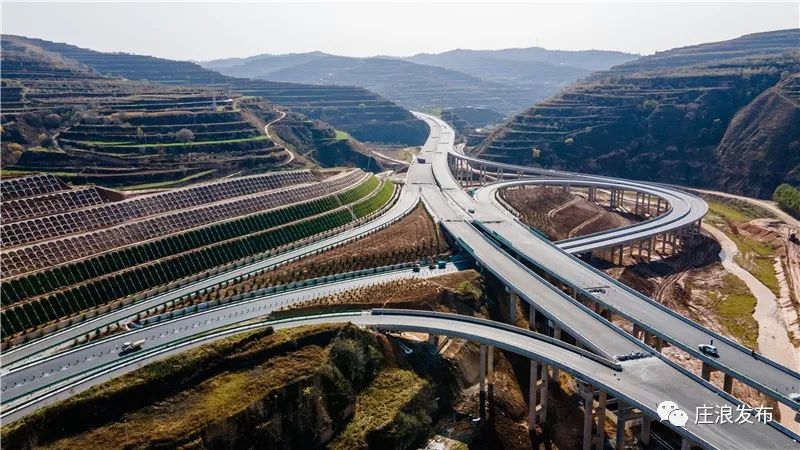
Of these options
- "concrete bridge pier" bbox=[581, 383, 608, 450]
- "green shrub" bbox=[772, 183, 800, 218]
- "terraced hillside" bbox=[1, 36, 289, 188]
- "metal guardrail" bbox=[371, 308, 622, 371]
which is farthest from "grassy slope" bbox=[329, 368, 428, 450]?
"green shrub" bbox=[772, 183, 800, 218]

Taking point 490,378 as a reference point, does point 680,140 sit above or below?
above

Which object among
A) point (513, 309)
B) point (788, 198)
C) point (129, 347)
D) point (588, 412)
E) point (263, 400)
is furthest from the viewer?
point (788, 198)

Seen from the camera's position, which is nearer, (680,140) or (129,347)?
(129,347)

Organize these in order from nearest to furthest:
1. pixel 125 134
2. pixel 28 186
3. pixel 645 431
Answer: pixel 645 431 < pixel 28 186 < pixel 125 134

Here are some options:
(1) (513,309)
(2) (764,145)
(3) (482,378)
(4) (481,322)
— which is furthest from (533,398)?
(2) (764,145)

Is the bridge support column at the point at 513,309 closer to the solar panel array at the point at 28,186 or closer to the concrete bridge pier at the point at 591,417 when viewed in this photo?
the concrete bridge pier at the point at 591,417

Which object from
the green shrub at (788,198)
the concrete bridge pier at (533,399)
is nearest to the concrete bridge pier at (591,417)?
the concrete bridge pier at (533,399)

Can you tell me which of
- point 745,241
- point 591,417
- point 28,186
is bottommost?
A: point 745,241

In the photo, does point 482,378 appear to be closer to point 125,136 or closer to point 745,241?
point 745,241
